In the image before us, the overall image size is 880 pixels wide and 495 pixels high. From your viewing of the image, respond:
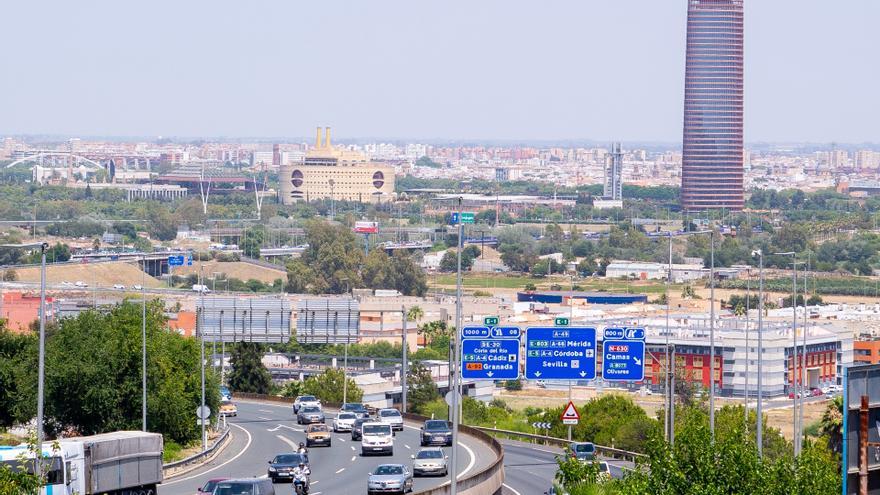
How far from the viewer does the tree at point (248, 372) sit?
92.8 meters

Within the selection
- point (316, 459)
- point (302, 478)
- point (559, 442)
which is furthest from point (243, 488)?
point (559, 442)

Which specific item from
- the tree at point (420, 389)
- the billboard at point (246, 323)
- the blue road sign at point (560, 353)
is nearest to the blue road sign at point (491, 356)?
the blue road sign at point (560, 353)

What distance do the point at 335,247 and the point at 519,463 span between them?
132580 mm

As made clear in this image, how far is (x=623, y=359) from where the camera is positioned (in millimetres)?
55438

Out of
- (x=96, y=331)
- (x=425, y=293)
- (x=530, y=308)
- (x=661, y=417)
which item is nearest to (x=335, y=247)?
(x=425, y=293)

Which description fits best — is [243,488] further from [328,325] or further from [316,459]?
[328,325]

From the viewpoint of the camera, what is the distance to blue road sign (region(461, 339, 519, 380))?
5378cm

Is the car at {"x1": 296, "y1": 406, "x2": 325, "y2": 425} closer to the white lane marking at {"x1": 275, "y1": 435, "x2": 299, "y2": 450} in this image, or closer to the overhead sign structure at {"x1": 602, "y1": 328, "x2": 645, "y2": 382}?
the white lane marking at {"x1": 275, "y1": 435, "x2": 299, "y2": 450}

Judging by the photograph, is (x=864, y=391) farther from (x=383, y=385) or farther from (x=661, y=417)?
(x=383, y=385)

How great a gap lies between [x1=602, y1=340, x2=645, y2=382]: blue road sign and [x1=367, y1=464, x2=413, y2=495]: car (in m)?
14.9

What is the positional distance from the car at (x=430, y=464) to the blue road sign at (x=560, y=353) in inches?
344

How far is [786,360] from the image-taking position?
11775cm

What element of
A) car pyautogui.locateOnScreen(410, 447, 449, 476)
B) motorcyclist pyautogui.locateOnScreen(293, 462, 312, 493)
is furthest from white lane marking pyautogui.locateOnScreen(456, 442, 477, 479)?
motorcyclist pyautogui.locateOnScreen(293, 462, 312, 493)

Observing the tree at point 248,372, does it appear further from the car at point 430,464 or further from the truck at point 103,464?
the truck at point 103,464
